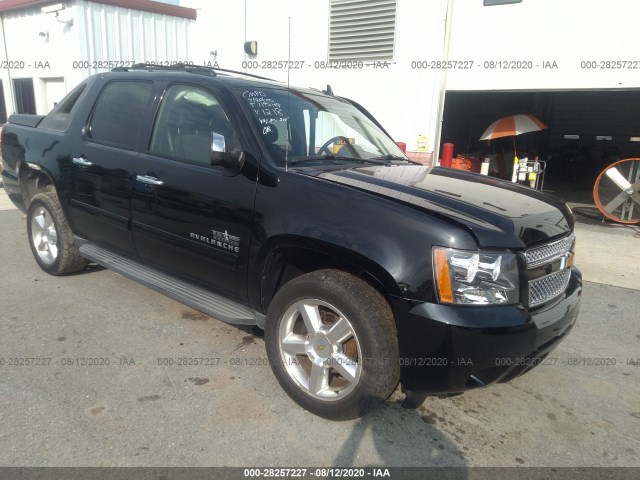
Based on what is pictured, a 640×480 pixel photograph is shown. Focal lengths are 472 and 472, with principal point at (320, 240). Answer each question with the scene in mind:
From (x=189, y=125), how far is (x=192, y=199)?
57 centimetres

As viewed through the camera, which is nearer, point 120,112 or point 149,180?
point 149,180

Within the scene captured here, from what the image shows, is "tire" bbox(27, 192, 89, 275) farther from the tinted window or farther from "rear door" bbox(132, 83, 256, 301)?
the tinted window

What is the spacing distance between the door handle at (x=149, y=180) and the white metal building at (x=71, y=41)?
9.34 m

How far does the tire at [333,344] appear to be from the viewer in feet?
7.68

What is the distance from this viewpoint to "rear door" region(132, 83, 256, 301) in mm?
2895

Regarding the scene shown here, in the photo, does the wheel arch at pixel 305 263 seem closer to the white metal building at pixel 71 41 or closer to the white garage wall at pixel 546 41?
the white garage wall at pixel 546 41

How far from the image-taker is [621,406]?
2928 mm

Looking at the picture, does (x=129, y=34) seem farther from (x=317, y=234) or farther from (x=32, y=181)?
(x=317, y=234)

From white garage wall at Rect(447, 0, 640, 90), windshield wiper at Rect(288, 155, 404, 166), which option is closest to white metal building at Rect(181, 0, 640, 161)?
white garage wall at Rect(447, 0, 640, 90)

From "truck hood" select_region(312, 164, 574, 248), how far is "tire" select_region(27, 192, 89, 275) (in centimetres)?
275

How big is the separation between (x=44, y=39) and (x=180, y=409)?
40.7 feet

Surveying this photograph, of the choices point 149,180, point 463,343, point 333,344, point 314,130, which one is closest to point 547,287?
point 463,343

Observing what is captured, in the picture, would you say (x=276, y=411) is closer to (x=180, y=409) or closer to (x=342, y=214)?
(x=180, y=409)

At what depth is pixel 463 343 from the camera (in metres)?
2.16
